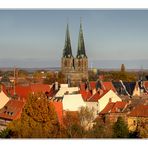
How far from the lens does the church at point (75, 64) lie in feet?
30.9

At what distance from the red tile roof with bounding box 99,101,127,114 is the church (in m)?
0.64

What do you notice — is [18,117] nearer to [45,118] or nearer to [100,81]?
[45,118]

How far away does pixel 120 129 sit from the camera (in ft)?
29.3

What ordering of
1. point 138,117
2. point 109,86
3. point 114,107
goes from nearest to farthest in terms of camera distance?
1. point 138,117
2. point 114,107
3. point 109,86

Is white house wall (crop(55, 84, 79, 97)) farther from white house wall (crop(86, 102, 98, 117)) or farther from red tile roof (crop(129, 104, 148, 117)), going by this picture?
red tile roof (crop(129, 104, 148, 117))

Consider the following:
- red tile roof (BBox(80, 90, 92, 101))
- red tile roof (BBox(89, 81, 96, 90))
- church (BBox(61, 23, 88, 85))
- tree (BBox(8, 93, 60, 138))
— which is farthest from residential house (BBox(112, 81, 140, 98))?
tree (BBox(8, 93, 60, 138))

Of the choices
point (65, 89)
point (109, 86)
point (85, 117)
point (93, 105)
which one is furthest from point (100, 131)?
point (109, 86)

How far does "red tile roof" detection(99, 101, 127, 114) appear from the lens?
953 cm

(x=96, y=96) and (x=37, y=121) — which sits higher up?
(x=96, y=96)

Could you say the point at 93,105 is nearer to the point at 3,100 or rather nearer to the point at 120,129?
the point at 120,129

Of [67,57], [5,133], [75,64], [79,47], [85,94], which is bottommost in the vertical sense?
[5,133]

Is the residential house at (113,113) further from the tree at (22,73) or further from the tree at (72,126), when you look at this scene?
the tree at (22,73)

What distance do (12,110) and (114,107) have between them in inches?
70.0

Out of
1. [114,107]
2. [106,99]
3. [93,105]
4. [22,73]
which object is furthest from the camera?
[106,99]
